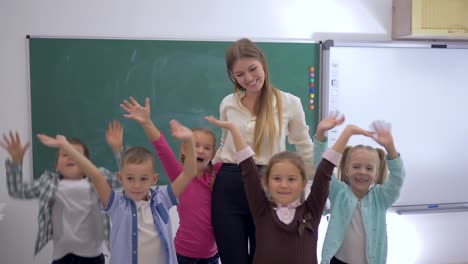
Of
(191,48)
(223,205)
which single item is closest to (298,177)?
(223,205)

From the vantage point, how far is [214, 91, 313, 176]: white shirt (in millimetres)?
1875

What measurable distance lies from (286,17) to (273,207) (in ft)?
6.72

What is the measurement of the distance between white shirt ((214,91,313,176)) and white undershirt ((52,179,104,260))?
64cm

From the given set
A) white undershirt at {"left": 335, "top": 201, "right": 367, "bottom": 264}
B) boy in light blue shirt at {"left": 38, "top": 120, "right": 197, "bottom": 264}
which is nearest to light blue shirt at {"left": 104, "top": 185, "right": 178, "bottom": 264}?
boy in light blue shirt at {"left": 38, "top": 120, "right": 197, "bottom": 264}

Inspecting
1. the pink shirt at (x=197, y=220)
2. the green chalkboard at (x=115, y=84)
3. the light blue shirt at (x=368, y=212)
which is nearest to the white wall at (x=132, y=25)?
the green chalkboard at (x=115, y=84)

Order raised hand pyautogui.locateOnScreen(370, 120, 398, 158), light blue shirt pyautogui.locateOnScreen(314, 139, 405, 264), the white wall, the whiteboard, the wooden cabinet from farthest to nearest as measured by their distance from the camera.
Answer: the whiteboard → the wooden cabinet → the white wall → light blue shirt pyautogui.locateOnScreen(314, 139, 405, 264) → raised hand pyautogui.locateOnScreen(370, 120, 398, 158)

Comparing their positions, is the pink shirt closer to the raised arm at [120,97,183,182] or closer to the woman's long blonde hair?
the raised arm at [120,97,183,182]

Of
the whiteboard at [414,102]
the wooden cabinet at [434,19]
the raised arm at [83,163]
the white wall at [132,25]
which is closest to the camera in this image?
the raised arm at [83,163]

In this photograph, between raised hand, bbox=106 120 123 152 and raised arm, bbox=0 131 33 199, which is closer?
raised arm, bbox=0 131 33 199

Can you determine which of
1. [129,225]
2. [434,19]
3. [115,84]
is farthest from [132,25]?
[434,19]

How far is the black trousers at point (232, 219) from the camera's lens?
180cm

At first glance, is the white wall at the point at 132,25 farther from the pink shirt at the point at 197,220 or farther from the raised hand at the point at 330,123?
the raised hand at the point at 330,123

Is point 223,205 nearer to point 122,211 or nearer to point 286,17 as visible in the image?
point 122,211

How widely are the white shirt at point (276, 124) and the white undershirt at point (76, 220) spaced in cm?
64
